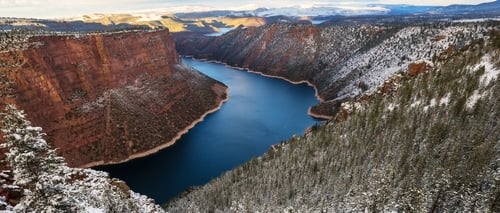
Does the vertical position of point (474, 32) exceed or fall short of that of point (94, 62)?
it exceeds it

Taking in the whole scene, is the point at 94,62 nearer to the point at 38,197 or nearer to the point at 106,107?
the point at 106,107

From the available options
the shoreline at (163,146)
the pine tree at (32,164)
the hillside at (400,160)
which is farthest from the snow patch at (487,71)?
the shoreline at (163,146)

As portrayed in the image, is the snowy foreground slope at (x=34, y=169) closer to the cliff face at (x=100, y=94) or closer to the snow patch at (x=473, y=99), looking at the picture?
the snow patch at (x=473, y=99)

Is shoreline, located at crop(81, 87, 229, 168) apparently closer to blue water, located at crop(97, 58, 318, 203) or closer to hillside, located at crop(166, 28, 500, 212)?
blue water, located at crop(97, 58, 318, 203)

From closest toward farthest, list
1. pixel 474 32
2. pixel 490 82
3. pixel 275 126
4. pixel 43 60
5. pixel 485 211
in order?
pixel 485 211 → pixel 490 82 → pixel 43 60 → pixel 275 126 → pixel 474 32

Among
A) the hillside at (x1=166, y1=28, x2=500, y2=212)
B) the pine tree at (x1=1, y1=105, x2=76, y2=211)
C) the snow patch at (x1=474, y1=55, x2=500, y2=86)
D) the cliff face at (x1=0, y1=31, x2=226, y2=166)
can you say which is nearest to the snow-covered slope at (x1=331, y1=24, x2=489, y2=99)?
the hillside at (x1=166, y1=28, x2=500, y2=212)

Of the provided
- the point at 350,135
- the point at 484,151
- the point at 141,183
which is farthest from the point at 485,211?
the point at 141,183
